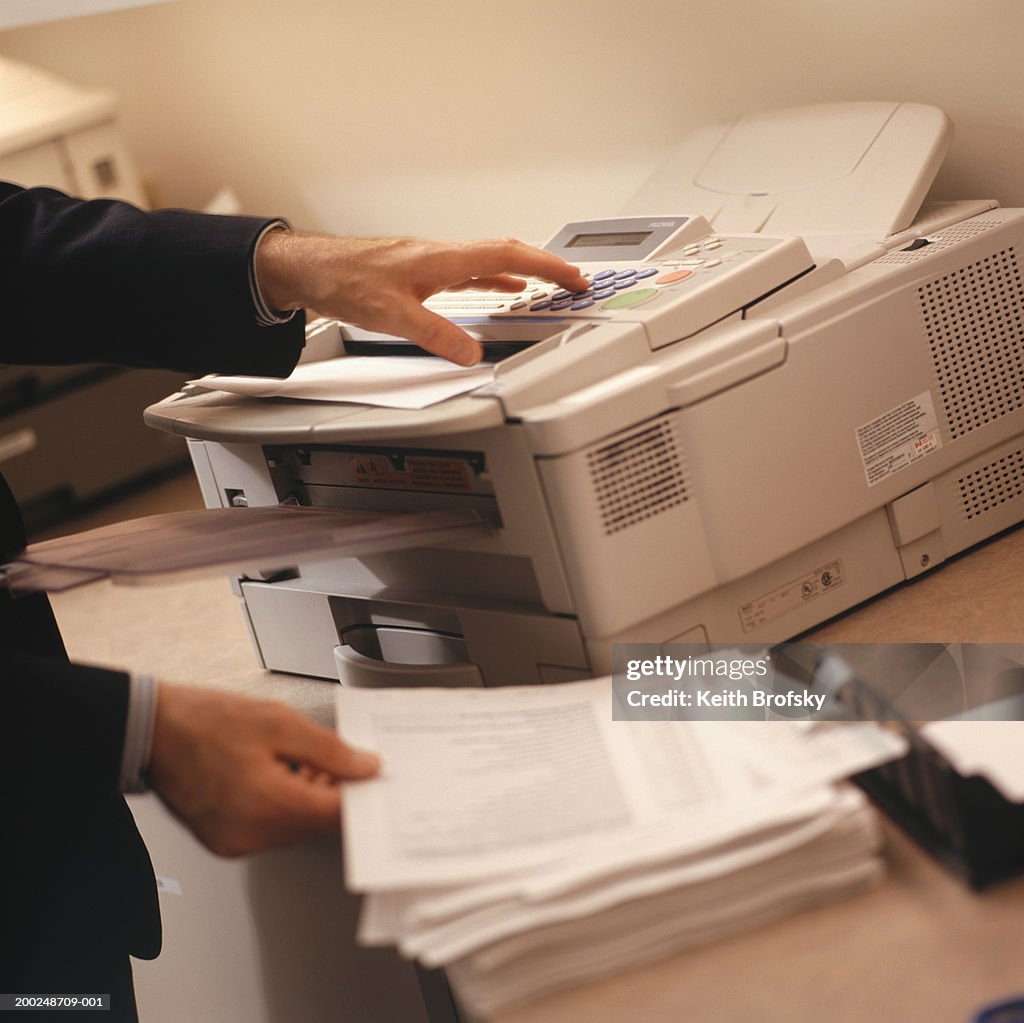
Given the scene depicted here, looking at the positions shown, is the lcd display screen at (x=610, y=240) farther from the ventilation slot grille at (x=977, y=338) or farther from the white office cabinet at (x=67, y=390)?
the white office cabinet at (x=67, y=390)

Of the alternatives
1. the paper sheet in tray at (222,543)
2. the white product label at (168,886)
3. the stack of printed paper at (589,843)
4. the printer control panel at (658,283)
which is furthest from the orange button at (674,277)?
the white product label at (168,886)

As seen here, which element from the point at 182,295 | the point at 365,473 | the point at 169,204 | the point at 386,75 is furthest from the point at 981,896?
the point at 169,204

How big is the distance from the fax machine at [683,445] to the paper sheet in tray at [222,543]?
0.05m

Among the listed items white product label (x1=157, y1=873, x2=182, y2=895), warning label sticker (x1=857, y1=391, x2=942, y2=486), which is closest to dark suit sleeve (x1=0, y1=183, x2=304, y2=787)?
white product label (x1=157, y1=873, x2=182, y2=895)

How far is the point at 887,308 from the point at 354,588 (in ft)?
1.63

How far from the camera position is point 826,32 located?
4.53 feet

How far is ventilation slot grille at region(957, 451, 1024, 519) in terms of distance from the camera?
3.64 feet

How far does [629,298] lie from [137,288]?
0.43 meters

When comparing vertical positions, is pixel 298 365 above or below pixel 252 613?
above

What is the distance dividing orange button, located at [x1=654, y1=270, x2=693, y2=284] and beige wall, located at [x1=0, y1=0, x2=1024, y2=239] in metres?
0.46

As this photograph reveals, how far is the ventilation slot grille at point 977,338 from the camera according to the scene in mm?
1075

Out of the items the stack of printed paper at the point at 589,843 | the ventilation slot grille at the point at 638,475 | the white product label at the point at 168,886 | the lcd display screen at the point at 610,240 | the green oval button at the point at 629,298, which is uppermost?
the lcd display screen at the point at 610,240

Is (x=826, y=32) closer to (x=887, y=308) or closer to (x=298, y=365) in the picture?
(x=887, y=308)

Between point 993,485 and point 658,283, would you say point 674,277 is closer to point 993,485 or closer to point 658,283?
point 658,283
